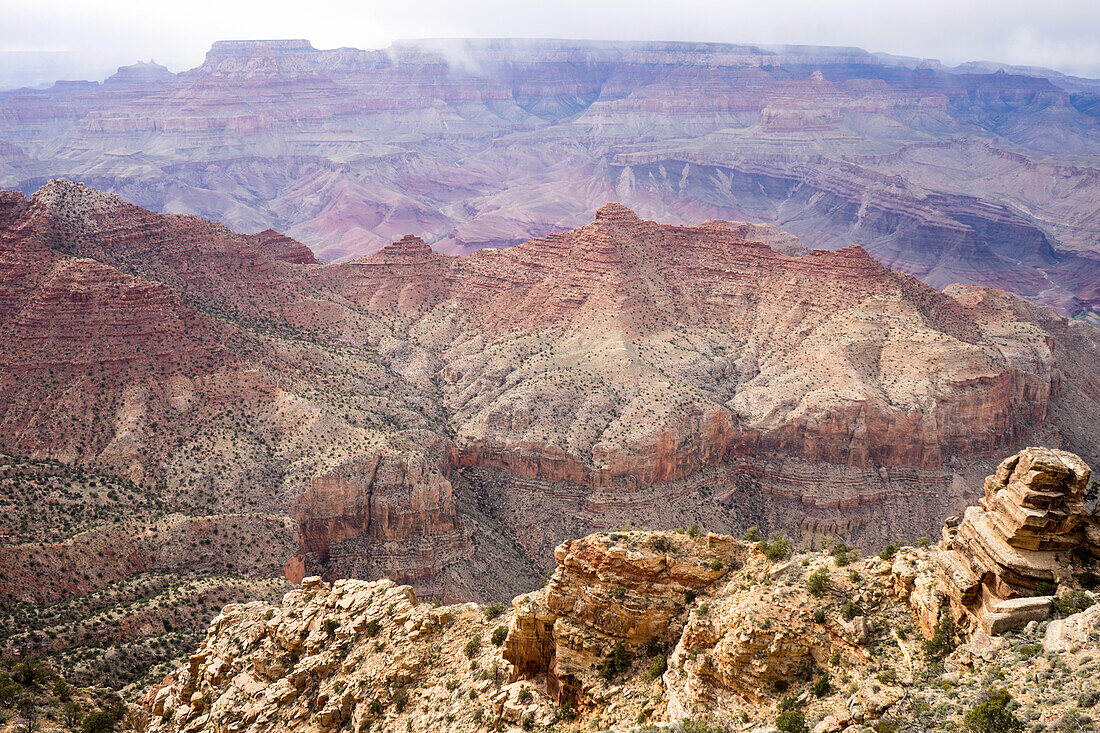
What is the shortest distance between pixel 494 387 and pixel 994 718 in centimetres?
8489

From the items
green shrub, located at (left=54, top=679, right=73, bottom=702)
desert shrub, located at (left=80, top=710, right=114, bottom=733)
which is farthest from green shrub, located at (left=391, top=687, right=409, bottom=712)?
green shrub, located at (left=54, top=679, right=73, bottom=702)

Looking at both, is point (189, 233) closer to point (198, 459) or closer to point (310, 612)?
point (198, 459)

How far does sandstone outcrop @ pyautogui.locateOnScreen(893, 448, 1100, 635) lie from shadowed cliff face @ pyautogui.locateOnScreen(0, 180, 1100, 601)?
185 ft

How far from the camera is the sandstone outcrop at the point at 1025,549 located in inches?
998

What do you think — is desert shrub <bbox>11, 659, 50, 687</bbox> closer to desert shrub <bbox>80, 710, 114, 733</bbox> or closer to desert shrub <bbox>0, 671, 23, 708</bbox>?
desert shrub <bbox>0, 671, 23, 708</bbox>

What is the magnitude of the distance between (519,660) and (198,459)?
169ft

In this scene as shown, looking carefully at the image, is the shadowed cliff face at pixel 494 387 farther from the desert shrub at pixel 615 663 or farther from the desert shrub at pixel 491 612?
the desert shrub at pixel 615 663

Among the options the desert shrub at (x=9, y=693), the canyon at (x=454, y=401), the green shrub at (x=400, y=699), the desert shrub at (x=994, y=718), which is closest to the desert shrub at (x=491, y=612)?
the green shrub at (x=400, y=699)

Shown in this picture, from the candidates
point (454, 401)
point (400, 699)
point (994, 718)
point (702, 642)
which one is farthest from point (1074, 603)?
point (454, 401)

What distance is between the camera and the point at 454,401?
104 metres

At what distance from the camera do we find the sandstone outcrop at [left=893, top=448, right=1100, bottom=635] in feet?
83.2

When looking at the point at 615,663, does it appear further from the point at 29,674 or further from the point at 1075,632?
the point at 29,674

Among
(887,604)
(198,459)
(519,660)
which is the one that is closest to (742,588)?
(887,604)

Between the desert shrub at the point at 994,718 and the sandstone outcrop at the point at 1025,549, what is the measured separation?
4.24m
